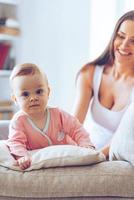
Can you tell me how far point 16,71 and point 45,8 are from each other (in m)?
1.65

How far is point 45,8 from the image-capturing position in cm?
313

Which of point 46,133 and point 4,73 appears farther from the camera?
point 4,73

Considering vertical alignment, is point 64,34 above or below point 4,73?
above

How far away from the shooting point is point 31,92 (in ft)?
5.16

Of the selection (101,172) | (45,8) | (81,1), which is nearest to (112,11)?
(81,1)

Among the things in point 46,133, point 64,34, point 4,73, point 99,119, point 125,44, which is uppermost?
point 125,44

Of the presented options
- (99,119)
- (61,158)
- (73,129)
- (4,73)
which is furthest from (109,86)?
(4,73)

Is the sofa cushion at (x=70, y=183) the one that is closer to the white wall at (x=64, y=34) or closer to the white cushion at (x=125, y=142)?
the white cushion at (x=125, y=142)

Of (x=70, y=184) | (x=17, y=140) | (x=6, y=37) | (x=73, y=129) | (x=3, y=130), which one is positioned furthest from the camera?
(x=6, y=37)

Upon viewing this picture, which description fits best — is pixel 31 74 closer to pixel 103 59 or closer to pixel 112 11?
pixel 103 59

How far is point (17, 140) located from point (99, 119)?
23.9 inches

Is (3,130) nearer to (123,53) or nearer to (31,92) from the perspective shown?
(31,92)

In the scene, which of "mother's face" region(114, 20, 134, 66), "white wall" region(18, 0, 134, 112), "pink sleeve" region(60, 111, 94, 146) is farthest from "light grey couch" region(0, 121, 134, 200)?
"white wall" region(18, 0, 134, 112)

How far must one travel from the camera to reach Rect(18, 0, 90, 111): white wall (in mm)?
2920
